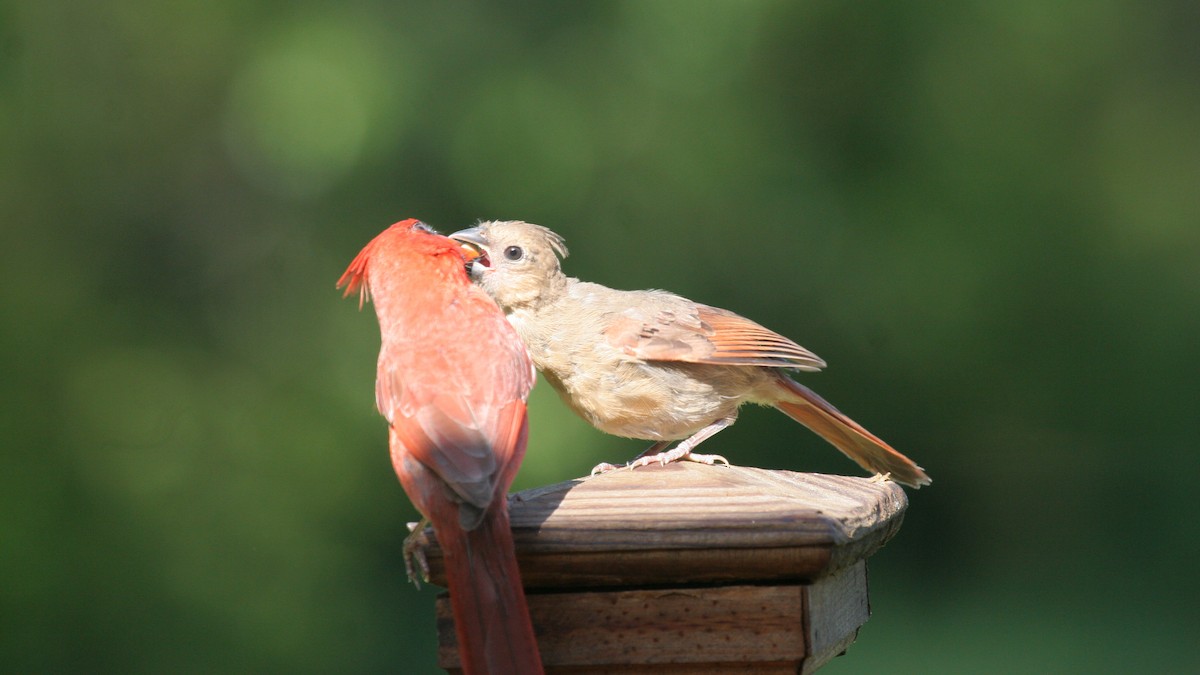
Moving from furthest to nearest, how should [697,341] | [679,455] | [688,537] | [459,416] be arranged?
1. [697,341]
2. [679,455]
3. [459,416]
4. [688,537]

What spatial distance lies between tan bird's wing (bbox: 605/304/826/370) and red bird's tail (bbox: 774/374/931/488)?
12 cm

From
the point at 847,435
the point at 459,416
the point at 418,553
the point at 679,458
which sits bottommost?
the point at 847,435

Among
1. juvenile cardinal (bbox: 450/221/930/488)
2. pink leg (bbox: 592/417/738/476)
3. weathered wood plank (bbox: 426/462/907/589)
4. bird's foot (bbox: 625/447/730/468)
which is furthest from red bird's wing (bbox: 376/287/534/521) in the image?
juvenile cardinal (bbox: 450/221/930/488)

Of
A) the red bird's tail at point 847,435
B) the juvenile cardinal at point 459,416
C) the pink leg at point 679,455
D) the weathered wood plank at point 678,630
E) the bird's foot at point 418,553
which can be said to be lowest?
the red bird's tail at point 847,435

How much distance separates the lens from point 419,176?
6656 millimetres

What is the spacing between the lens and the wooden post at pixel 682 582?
6.01 ft

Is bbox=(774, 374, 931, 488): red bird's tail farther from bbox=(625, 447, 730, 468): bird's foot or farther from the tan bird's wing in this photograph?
bbox=(625, 447, 730, 468): bird's foot

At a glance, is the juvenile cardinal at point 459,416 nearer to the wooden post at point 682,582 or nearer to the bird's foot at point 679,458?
the wooden post at point 682,582

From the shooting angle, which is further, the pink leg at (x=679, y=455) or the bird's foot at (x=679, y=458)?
the bird's foot at (x=679, y=458)

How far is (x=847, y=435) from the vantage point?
3.41 metres

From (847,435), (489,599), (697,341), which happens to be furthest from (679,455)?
(489,599)

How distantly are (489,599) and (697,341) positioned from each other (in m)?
1.76

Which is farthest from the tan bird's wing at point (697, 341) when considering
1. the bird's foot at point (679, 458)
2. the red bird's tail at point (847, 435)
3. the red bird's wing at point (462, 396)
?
the red bird's wing at point (462, 396)

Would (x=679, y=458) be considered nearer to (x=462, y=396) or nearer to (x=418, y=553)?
(x=462, y=396)
